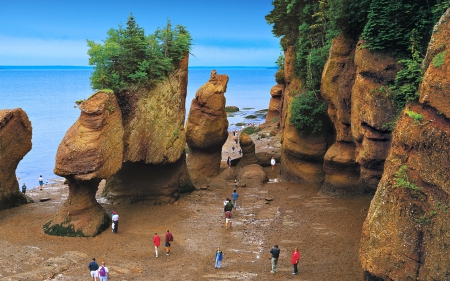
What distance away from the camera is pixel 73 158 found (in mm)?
22859

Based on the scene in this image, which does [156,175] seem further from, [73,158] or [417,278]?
[417,278]

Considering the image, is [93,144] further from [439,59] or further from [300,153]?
[439,59]

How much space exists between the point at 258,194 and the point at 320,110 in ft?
22.5

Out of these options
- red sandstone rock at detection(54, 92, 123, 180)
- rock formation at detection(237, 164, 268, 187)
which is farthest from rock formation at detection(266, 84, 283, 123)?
red sandstone rock at detection(54, 92, 123, 180)

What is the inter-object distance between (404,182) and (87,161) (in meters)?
15.0

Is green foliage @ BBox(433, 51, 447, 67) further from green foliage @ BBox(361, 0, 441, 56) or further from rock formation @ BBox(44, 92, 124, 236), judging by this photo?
rock formation @ BBox(44, 92, 124, 236)

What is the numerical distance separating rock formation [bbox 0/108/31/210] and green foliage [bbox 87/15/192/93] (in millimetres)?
5332

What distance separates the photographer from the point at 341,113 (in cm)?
2667

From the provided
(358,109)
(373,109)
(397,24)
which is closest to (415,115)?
(373,109)

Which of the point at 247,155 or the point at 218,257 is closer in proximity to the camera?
the point at 218,257

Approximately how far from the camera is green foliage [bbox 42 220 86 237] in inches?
929

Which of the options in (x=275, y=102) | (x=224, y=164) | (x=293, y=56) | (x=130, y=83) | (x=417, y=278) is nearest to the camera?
(x=417, y=278)

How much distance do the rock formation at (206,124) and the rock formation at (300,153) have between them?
16.5ft

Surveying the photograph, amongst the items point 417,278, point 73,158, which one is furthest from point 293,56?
point 417,278
